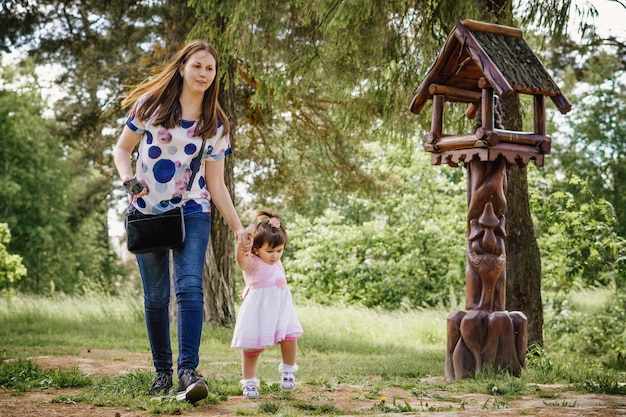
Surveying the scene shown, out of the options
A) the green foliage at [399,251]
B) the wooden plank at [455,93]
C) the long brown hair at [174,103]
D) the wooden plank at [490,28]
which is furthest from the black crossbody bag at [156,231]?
the green foliage at [399,251]

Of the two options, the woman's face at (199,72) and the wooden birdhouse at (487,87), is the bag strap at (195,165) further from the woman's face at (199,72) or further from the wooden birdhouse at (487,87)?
the wooden birdhouse at (487,87)

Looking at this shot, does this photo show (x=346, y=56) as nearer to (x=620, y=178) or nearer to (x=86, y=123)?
(x=86, y=123)

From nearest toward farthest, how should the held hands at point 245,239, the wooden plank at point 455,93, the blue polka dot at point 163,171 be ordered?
1. the blue polka dot at point 163,171
2. the held hands at point 245,239
3. the wooden plank at point 455,93

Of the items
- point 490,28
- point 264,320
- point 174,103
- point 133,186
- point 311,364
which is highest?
point 490,28

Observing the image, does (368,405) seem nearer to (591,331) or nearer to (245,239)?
(245,239)

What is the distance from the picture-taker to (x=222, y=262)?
11.2 meters

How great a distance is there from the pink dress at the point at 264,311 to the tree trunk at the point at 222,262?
6.12m

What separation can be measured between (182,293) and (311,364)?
342cm

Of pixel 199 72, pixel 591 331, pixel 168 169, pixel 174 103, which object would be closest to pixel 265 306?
pixel 168 169

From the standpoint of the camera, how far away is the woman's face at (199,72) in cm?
427

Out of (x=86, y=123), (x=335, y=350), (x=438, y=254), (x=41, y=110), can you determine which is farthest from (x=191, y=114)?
(x=41, y=110)

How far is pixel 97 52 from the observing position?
12.3 meters

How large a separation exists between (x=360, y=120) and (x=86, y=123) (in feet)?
18.6

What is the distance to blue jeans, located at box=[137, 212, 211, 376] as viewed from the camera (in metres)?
4.11
